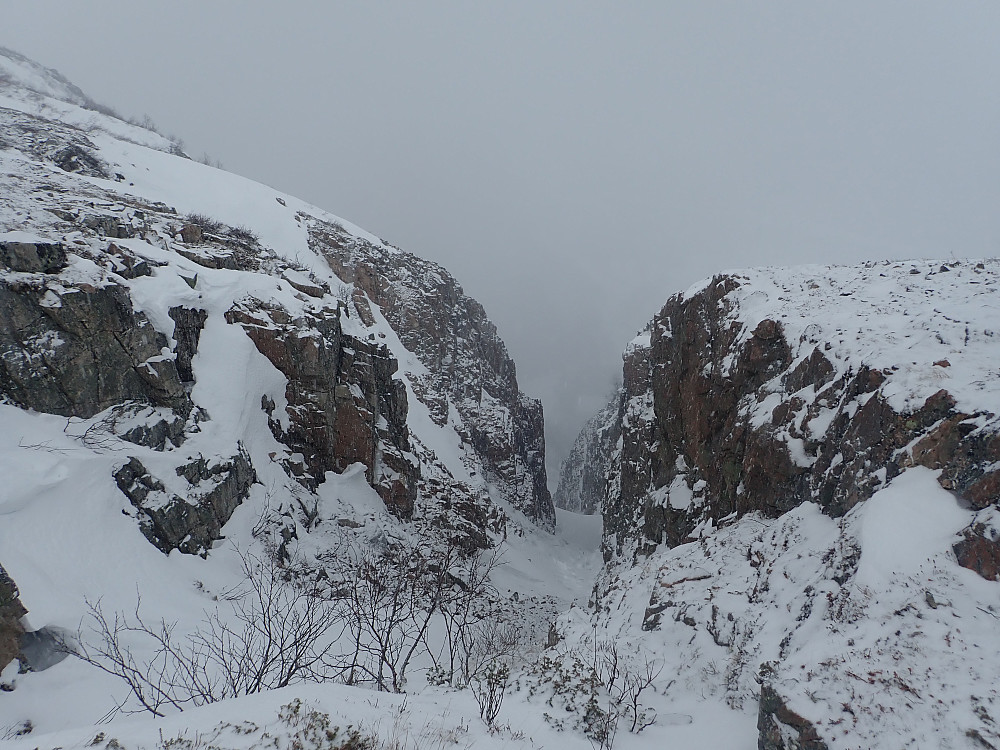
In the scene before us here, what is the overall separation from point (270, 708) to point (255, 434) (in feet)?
49.4

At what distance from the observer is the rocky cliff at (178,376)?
39.6 ft

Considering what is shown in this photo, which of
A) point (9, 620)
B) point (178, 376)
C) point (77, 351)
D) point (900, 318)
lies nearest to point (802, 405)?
point (900, 318)

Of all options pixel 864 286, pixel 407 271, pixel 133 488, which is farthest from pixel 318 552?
pixel 407 271

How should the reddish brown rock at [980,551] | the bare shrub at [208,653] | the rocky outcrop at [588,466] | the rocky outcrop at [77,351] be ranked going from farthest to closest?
the rocky outcrop at [588,466], the rocky outcrop at [77,351], the bare shrub at [208,653], the reddish brown rock at [980,551]

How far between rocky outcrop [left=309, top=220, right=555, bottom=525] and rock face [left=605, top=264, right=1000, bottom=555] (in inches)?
862

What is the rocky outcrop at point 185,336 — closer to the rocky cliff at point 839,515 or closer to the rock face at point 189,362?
the rock face at point 189,362

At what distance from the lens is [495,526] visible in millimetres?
31484

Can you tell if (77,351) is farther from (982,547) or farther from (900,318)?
(900,318)

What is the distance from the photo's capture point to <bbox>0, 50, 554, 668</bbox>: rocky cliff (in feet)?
39.6

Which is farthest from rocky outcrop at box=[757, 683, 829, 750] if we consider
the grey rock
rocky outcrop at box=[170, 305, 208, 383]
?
the grey rock

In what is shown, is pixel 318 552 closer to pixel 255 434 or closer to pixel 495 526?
pixel 255 434

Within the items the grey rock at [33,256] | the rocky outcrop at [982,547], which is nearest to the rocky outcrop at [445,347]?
the grey rock at [33,256]

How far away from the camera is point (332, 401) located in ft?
70.3

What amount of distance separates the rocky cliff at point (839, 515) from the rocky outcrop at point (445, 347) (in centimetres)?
2700
